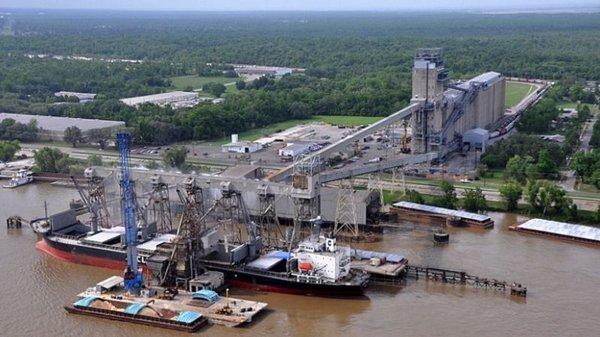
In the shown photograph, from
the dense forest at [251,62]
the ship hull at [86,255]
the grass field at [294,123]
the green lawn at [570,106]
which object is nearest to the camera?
the ship hull at [86,255]

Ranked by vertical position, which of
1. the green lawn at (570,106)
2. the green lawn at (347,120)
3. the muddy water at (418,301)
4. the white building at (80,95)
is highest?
the white building at (80,95)

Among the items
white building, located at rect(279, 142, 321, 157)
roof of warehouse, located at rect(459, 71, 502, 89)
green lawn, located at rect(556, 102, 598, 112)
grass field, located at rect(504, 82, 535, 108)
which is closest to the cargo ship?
white building, located at rect(279, 142, 321, 157)

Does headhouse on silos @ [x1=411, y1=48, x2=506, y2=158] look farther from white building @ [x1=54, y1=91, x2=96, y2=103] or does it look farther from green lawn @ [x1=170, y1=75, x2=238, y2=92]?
green lawn @ [x1=170, y1=75, x2=238, y2=92]

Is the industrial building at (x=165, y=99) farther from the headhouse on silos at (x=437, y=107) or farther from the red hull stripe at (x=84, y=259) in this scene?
the red hull stripe at (x=84, y=259)

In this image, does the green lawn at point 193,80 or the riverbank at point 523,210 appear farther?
the green lawn at point 193,80

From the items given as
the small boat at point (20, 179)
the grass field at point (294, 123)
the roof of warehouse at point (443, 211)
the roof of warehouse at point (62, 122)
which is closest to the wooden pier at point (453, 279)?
the roof of warehouse at point (443, 211)

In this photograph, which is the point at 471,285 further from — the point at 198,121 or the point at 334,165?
the point at 198,121

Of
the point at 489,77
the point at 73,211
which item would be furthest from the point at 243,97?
the point at 73,211
